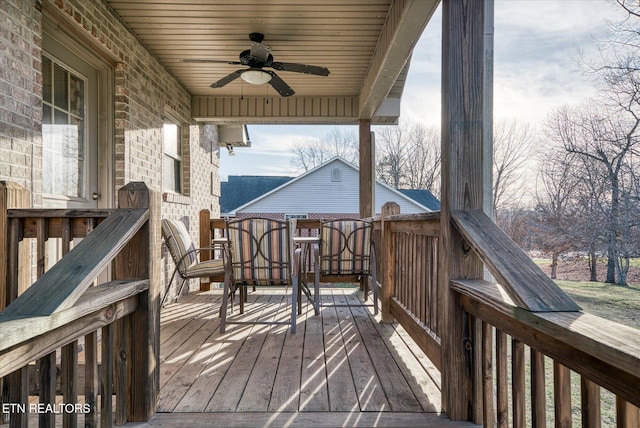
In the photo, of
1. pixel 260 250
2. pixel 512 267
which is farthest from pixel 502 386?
pixel 260 250

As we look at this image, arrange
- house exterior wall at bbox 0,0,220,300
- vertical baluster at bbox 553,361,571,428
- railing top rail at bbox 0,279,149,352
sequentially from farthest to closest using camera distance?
house exterior wall at bbox 0,0,220,300
vertical baluster at bbox 553,361,571,428
railing top rail at bbox 0,279,149,352

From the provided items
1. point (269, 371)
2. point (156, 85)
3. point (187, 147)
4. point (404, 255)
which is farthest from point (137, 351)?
point (187, 147)

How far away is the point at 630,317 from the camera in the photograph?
1603 mm

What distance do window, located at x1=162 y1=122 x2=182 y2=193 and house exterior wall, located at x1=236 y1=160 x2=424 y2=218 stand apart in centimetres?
1184

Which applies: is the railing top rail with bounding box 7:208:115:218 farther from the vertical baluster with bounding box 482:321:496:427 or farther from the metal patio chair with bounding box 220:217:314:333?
the vertical baluster with bounding box 482:321:496:427

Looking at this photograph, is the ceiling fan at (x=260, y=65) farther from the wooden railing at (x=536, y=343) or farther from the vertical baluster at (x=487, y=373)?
the vertical baluster at (x=487, y=373)

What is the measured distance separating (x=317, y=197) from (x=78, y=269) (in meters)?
15.9

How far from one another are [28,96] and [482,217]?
103 inches

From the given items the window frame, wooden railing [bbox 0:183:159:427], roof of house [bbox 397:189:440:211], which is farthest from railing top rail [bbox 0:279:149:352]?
roof of house [bbox 397:189:440:211]

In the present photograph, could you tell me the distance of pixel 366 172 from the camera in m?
5.36

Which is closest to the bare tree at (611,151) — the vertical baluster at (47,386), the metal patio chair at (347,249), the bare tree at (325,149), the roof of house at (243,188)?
the metal patio chair at (347,249)

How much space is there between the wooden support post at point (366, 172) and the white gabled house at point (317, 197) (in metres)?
11.6

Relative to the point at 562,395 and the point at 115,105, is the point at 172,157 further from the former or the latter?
the point at 562,395

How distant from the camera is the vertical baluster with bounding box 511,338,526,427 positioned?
1.25 m
